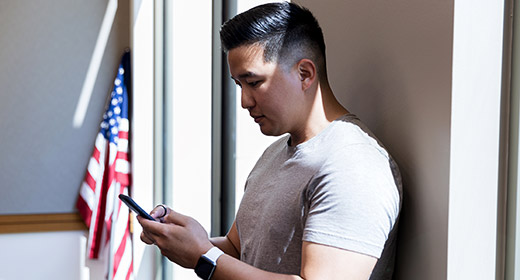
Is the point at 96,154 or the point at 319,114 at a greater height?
the point at 319,114

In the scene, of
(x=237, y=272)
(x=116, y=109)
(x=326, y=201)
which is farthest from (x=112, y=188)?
(x=326, y=201)

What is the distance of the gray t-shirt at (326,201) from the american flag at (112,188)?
2075 mm

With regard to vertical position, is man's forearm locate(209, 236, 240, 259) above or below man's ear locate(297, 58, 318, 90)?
below

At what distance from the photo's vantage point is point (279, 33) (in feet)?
3.97

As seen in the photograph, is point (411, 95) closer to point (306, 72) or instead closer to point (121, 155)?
point (306, 72)

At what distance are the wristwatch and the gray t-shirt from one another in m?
0.12

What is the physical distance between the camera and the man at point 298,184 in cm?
98

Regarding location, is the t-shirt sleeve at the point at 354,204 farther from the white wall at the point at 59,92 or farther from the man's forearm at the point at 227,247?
the white wall at the point at 59,92

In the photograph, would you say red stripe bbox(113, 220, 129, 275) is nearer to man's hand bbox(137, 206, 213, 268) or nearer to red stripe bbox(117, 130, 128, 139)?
red stripe bbox(117, 130, 128, 139)

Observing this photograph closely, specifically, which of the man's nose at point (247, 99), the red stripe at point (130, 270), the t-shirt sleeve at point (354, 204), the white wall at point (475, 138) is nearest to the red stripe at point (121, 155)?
the red stripe at point (130, 270)

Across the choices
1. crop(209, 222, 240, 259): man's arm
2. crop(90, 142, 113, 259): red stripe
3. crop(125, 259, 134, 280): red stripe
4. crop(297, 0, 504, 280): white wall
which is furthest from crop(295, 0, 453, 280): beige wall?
crop(90, 142, 113, 259): red stripe

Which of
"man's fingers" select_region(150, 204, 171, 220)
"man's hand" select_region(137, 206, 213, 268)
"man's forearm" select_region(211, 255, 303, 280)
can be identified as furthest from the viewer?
"man's fingers" select_region(150, 204, 171, 220)

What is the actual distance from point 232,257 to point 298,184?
20 centimetres

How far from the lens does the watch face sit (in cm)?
111
